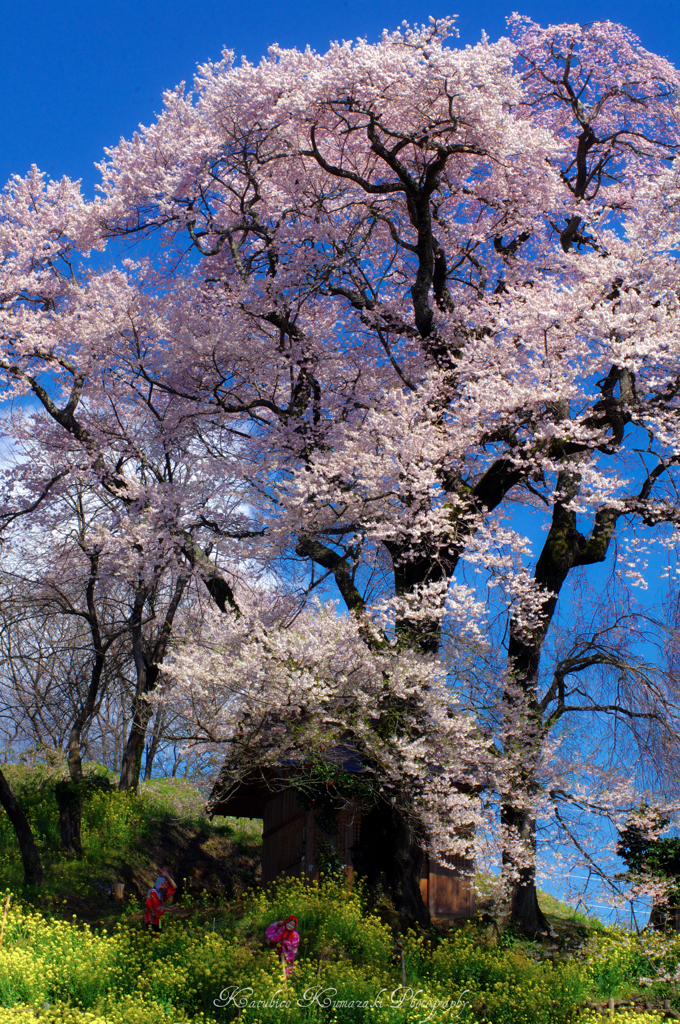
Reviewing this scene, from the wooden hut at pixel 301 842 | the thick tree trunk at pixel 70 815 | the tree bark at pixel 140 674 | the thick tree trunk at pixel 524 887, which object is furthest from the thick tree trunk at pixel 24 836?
the thick tree trunk at pixel 524 887

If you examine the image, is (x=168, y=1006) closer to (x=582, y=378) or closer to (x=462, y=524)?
(x=462, y=524)

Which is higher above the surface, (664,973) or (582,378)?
(582,378)

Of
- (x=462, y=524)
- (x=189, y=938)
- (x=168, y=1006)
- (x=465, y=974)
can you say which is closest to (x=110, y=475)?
(x=462, y=524)

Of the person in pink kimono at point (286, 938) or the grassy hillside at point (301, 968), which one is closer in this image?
the grassy hillside at point (301, 968)

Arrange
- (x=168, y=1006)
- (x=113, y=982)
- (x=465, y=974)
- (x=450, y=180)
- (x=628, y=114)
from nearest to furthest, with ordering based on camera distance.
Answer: (x=168, y=1006) < (x=113, y=982) < (x=465, y=974) < (x=450, y=180) < (x=628, y=114)

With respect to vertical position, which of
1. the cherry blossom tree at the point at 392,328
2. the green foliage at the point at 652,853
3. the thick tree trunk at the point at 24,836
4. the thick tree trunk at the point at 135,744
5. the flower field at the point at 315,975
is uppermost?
the cherry blossom tree at the point at 392,328

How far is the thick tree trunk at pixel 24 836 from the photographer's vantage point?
13281mm

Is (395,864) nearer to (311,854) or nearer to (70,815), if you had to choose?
(311,854)

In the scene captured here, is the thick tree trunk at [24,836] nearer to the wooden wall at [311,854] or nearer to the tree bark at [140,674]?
the tree bark at [140,674]

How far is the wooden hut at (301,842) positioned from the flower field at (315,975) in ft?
6.78

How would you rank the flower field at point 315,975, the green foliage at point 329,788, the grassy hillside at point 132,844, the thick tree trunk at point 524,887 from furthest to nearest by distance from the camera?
1. the grassy hillside at point 132,844
2. the thick tree trunk at point 524,887
3. the green foliage at point 329,788
4. the flower field at point 315,975

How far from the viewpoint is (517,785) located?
1212 centimetres

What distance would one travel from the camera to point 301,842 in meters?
15.2

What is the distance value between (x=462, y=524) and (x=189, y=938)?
273 inches
